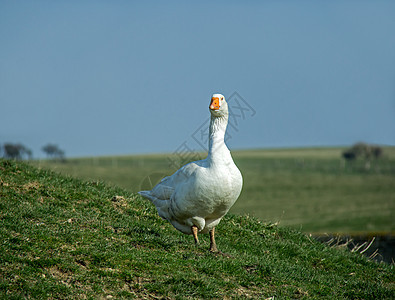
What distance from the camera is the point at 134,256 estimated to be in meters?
8.93

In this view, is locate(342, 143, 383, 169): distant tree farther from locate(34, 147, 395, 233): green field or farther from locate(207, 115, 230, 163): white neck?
locate(207, 115, 230, 163): white neck

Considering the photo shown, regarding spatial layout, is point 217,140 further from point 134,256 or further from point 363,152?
point 363,152

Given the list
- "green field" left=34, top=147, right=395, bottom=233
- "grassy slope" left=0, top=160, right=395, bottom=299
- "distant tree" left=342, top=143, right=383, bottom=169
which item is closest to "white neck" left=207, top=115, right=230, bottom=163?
"grassy slope" left=0, top=160, right=395, bottom=299

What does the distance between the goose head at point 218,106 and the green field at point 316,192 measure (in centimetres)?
1797

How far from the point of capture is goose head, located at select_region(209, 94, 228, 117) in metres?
9.27

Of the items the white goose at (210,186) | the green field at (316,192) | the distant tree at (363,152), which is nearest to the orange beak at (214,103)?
the white goose at (210,186)

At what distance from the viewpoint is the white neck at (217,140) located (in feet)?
29.9

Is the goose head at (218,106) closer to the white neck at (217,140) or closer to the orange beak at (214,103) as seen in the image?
the orange beak at (214,103)

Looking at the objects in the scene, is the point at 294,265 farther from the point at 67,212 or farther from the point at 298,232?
the point at 67,212

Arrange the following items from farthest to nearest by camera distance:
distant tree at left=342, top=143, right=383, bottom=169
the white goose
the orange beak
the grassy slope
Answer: distant tree at left=342, top=143, right=383, bottom=169 < the orange beak < the white goose < the grassy slope

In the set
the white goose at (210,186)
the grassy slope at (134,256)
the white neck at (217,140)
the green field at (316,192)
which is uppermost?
the white neck at (217,140)

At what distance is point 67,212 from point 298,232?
6.57 m

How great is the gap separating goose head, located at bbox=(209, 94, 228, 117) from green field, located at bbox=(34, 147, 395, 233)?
17972mm

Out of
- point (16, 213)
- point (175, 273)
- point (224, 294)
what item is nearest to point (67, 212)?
point (16, 213)
